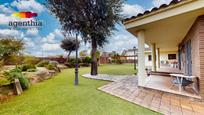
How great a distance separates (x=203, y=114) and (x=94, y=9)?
9899 mm

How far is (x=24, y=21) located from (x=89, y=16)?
5.05m

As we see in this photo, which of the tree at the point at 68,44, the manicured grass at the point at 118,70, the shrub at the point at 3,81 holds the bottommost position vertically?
the manicured grass at the point at 118,70

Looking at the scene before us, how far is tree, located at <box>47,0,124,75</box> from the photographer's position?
35.5ft

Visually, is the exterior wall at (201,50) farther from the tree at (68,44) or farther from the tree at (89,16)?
the tree at (68,44)

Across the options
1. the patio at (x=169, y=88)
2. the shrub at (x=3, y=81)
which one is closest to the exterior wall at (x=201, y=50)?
the patio at (x=169, y=88)

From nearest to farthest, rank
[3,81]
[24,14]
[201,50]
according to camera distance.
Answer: [201,50] < [3,81] < [24,14]

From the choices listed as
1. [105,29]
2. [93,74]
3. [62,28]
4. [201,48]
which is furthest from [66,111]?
[62,28]

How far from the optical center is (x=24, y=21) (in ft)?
36.6

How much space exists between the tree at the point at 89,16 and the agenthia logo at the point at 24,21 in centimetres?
162

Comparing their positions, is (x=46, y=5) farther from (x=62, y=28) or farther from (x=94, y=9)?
(x=94, y=9)

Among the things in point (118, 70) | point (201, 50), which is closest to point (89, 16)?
point (118, 70)

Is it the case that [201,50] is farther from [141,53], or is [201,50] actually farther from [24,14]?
[24,14]

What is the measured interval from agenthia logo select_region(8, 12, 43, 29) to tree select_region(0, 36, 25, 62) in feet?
9.69

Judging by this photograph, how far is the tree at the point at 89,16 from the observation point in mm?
10828
